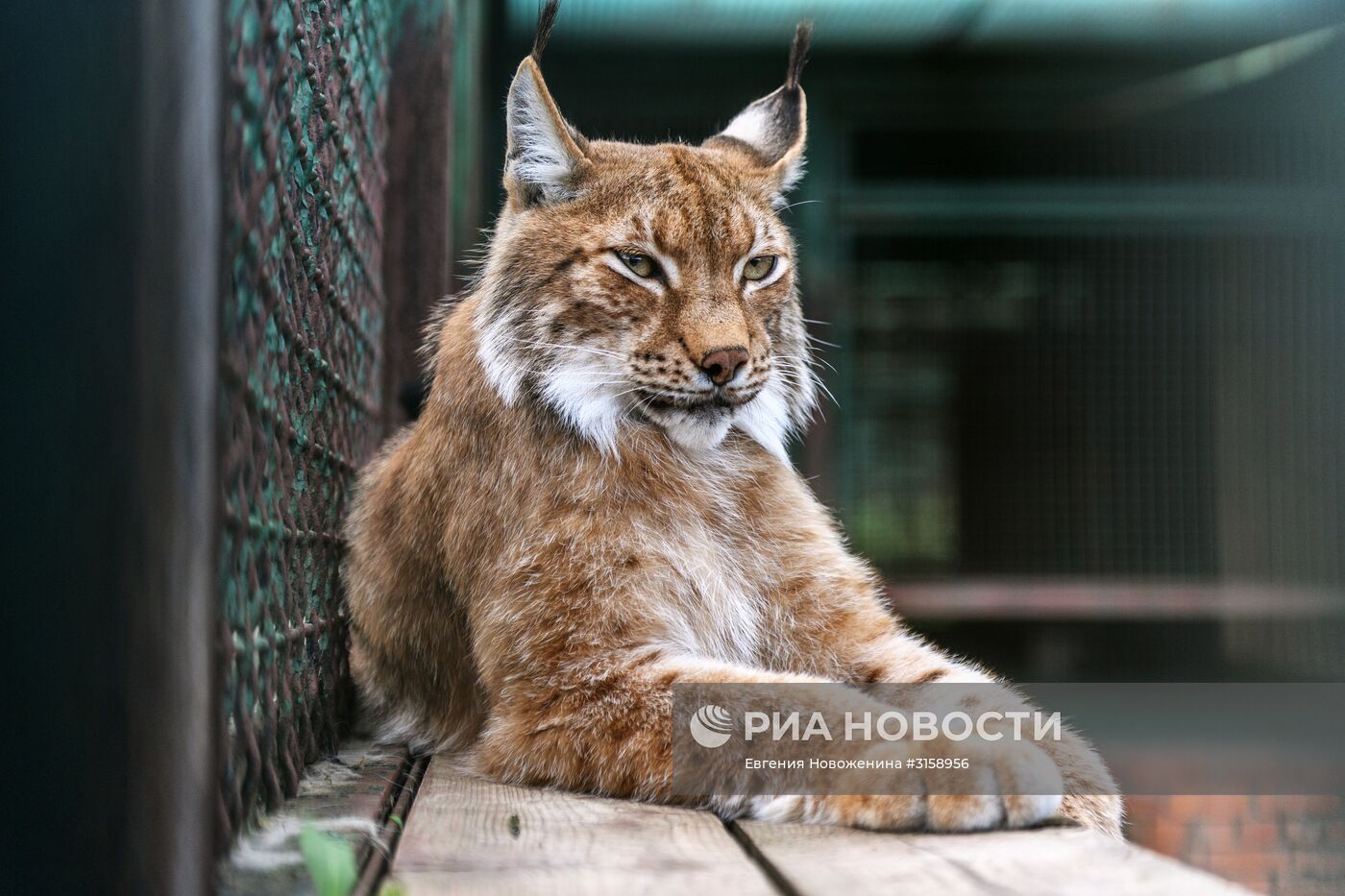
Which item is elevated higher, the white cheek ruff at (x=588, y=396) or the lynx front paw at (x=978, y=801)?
the white cheek ruff at (x=588, y=396)

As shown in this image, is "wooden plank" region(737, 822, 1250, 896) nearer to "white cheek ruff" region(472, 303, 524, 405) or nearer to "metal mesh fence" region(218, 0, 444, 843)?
"metal mesh fence" region(218, 0, 444, 843)

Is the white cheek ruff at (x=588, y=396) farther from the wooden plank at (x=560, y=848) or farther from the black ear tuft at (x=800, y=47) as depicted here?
the black ear tuft at (x=800, y=47)

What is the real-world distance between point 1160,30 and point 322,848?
6258mm

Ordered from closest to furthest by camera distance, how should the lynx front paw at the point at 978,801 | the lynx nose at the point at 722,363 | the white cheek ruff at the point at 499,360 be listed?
1. the lynx front paw at the point at 978,801
2. the lynx nose at the point at 722,363
3. the white cheek ruff at the point at 499,360

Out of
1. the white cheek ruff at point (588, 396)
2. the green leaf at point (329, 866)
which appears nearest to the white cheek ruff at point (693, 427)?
the white cheek ruff at point (588, 396)

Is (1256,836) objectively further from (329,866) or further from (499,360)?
(329,866)

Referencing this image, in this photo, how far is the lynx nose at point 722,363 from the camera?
244 centimetres

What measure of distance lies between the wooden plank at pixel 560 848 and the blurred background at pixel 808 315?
25cm

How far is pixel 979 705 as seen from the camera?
86.3 inches

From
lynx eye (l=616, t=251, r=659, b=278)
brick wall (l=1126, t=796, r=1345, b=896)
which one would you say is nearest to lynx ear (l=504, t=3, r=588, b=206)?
lynx eye (l=616, t=251, r=659, b=278)

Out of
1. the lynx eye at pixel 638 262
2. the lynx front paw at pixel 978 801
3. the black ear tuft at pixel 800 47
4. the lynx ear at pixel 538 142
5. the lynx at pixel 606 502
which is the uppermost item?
the black ear tuft at pixel 800 47

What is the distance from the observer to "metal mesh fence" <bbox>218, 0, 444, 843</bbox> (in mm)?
1501

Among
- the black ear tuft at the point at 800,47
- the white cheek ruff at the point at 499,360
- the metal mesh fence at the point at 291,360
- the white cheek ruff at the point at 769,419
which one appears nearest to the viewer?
the metal mesh fence at the point at 291,360

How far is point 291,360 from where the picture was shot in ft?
7.14
